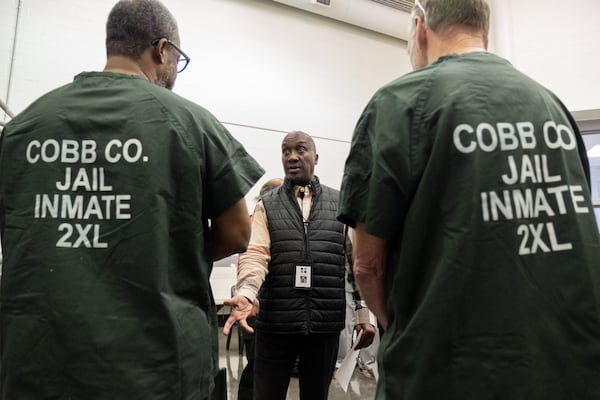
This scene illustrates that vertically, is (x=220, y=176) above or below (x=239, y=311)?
above

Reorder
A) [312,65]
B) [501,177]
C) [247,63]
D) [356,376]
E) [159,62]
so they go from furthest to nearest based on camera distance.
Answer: [312,65] → [247,63] → [356,376] → [159,62] → [501,177]

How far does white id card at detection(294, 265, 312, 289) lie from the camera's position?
1.67 meters

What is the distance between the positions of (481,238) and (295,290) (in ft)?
3.60

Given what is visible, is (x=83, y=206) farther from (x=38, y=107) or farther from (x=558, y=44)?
(x=558, y=44)

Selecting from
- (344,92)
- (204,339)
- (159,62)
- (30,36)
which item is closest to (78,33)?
(30,36)

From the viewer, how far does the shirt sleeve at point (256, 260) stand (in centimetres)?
152

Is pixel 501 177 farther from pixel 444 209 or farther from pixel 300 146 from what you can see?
pixel 300 146

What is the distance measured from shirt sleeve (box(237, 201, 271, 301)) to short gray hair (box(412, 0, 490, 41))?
3.62 feet

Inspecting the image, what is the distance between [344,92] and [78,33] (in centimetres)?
271

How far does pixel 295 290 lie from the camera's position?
1.67 meters

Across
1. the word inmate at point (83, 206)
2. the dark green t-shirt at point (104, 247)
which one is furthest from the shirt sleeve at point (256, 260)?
the word inmate at point (83, 206)

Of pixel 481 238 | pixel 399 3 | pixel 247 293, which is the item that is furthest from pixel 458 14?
pixel 399 3

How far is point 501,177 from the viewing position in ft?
2.26

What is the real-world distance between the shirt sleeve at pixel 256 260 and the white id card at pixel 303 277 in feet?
0.45
